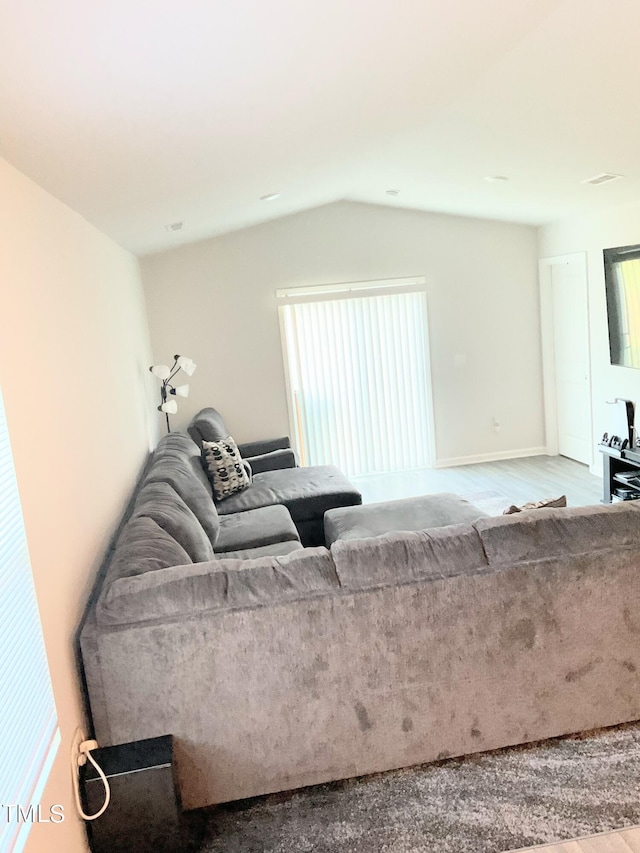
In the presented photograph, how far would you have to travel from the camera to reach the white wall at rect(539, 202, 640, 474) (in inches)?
206

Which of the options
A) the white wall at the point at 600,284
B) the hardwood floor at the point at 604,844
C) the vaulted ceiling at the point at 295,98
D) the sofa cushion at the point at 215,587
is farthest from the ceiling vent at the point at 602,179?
the hardwood floor at the point at 604,844

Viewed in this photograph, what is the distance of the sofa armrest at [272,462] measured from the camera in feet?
18.1

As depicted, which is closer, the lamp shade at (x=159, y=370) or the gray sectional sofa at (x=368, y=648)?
the gray sectional sofa at (x=368, y=648)

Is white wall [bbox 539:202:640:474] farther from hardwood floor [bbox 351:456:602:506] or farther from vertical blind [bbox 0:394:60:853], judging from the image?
vertical blind [bbox 0:394:60:853]

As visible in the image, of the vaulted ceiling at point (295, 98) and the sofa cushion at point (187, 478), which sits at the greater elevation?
the vaulted ceiling at point (295, 98)

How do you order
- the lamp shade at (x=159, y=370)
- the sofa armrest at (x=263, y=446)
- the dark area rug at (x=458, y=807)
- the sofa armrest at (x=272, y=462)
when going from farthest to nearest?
the sofa armrest at (x=263, y=446), the sofa armrest at (x=272, y=462), the lamp shade at (x=159, y=370), the dark area rug at (x=458, y=807)

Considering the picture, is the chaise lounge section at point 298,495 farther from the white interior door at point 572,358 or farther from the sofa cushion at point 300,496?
the white interior door at point 572,358

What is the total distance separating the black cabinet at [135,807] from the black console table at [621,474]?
397cm

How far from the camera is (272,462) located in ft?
18.2

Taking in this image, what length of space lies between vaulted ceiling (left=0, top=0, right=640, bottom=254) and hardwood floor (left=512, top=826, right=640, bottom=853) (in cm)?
241

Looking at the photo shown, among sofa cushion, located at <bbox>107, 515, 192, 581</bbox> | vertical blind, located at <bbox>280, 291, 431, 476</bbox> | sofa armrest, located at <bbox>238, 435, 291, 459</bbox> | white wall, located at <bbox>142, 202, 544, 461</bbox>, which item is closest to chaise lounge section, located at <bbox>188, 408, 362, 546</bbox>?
sofa armrest, located at <bbox>238, 435, 291, 459</bbox>

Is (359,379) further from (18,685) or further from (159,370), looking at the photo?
(18,685)

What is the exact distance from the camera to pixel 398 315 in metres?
6.54

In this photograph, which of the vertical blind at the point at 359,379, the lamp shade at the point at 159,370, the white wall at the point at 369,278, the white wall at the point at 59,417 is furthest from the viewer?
the vertical blind at the point at 359,379
